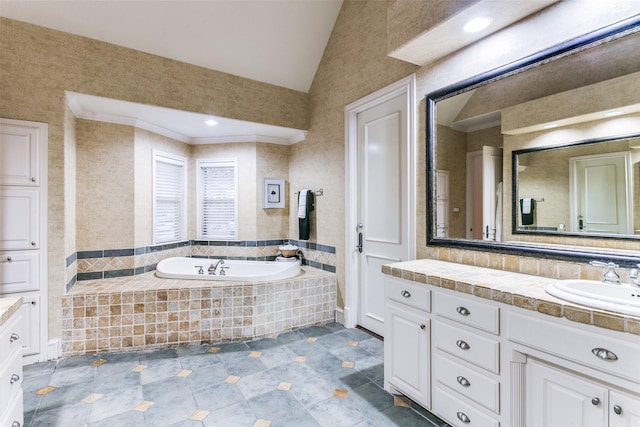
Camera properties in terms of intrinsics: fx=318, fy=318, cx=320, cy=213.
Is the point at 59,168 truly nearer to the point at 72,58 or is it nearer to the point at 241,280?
the point at 72,58

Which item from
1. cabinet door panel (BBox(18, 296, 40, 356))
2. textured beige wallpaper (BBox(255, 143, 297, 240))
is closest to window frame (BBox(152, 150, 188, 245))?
textured beige wallpaper (BBox(255, 143, 297, 240))

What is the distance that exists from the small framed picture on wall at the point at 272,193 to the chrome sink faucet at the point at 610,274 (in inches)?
136

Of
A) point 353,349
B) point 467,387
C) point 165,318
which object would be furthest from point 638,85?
point 165,318

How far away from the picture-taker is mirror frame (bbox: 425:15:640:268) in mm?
1541

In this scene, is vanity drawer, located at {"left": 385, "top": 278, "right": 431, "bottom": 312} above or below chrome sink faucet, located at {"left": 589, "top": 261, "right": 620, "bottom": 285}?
below

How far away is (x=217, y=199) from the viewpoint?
445 cm

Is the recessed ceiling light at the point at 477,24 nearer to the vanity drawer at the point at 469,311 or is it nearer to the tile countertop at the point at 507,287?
the tile countertop at the point at 507,287

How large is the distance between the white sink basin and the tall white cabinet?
11.8 feet

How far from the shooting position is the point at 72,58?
2764mm

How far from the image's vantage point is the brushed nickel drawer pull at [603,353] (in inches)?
46.3

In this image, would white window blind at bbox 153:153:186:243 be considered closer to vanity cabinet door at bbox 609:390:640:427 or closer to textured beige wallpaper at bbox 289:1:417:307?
textured beige wallpaper at bbox 289:1:417:307

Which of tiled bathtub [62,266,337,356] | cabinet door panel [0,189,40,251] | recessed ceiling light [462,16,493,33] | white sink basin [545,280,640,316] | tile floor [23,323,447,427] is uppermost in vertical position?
recessed ceiling light [462,16,493,33]

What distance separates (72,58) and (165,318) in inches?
95.8

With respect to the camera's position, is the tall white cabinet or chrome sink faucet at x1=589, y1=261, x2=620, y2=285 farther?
the tall white cabinet
